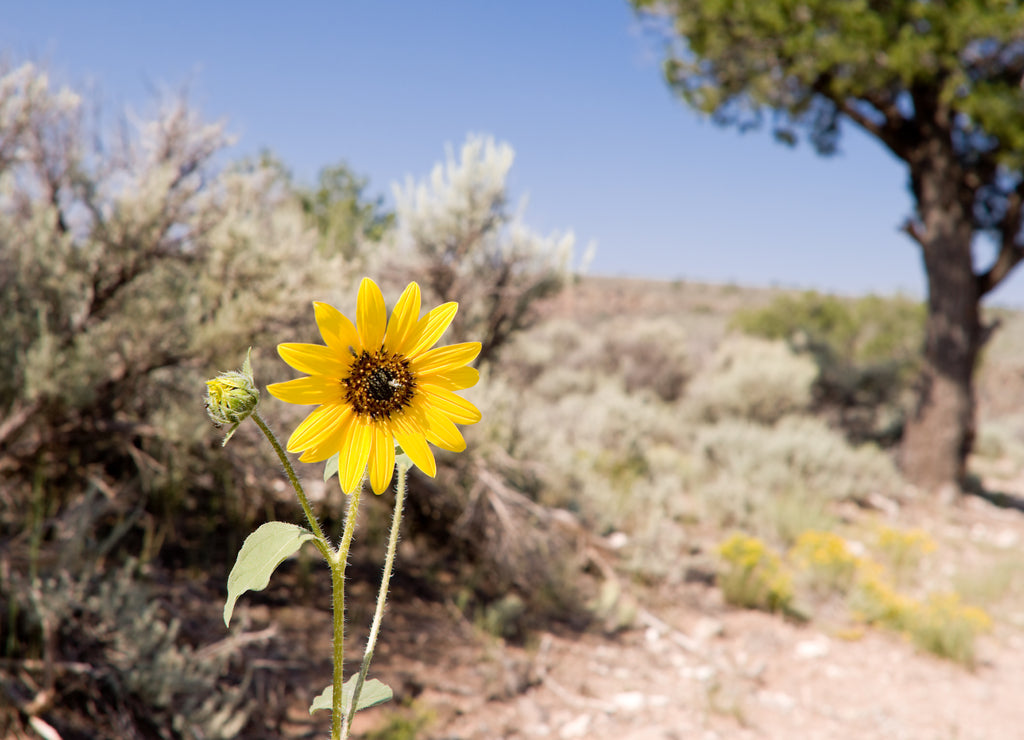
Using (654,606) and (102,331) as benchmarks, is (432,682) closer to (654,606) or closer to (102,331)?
(654,606)

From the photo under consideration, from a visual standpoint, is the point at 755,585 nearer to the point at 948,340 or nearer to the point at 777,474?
the point at 777,474

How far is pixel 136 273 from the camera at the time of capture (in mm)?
3059

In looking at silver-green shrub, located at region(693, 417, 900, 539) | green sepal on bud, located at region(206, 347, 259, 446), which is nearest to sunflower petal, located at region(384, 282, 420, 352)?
green sepal on bud, located at region(206, 347, 259, 446)

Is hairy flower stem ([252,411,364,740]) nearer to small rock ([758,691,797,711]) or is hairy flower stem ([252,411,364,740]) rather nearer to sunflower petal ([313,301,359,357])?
sunflower petal ([313,301,359,357])

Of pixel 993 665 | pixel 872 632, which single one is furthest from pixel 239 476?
pixel 993 665

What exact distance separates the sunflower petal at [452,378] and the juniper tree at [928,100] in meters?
7.08

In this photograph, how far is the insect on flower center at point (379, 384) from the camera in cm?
95

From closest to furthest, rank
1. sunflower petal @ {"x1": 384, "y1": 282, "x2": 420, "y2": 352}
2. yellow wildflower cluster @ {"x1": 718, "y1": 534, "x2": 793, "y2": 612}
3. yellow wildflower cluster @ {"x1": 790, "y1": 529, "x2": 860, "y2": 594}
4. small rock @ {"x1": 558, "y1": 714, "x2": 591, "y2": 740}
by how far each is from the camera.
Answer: sunflower petal @ {"x1": 384, "y1": 282, "x2": 420, "y2": 352}, small rock @ {"x1": 558, "y1": 714, "x2": 591, "y2": 740}, yellow wildflower cluster @ {"x1": 718, "y1": 534, "x2": 793, "y2": 612}, yellow wildflower cluster @ {"x1": 790, "y1": 529, "x2": 860, "y2": 594}

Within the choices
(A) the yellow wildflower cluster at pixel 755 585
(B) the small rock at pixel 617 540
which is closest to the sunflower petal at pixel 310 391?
(B) the small rock at pixel 617 540

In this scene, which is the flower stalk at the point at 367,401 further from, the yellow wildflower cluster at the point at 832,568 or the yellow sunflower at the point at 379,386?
the yellow wildflower cluster at the point at 832,568

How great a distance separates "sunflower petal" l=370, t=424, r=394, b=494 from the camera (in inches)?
36.7

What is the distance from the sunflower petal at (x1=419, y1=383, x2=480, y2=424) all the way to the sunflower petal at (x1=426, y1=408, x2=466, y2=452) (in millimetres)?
16

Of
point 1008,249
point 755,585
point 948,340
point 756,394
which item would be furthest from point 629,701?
point 1008,249

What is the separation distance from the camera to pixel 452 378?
0.99 meters
